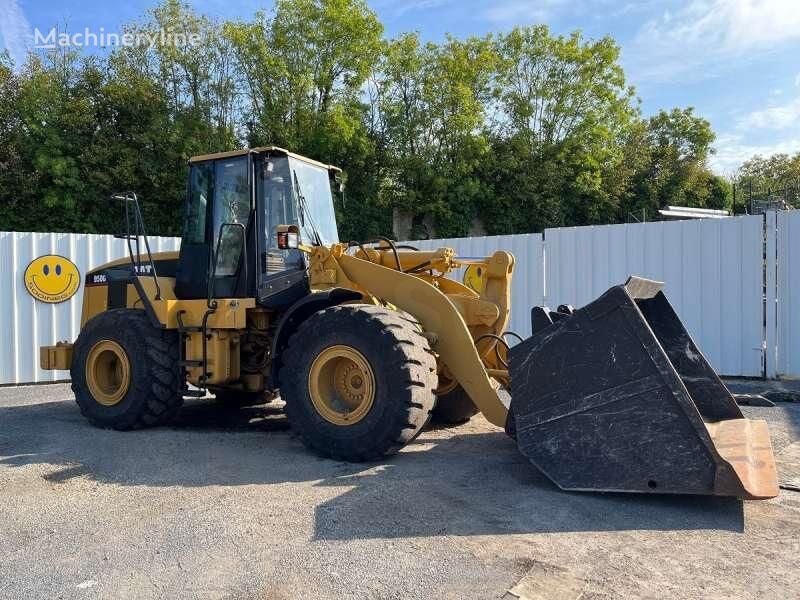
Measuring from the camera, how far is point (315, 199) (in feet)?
21.9

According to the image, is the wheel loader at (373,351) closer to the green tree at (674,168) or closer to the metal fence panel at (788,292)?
the metal fence panel at (788,292)

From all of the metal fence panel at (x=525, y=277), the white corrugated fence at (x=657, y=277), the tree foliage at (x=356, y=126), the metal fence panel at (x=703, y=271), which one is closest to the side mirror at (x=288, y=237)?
the metal fence panel at (x=525, y=277)

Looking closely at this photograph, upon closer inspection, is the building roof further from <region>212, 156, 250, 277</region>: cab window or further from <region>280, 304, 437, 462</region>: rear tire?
<region>280, 304, 437, 462</region>: rear tire

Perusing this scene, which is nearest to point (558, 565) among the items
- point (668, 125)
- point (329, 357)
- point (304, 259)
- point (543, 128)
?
point (329, 357)

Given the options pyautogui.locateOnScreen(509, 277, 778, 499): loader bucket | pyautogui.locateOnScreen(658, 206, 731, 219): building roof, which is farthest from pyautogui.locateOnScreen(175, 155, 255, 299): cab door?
pyautogui.locateOnScreen(658, 206, 731, 219): building roof

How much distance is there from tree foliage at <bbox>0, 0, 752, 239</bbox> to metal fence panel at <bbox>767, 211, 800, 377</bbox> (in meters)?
15.3

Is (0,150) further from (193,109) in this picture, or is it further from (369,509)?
(369,509)

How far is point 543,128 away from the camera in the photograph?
1155 inches

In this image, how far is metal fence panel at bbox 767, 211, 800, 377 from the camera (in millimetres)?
8977

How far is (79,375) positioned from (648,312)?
5484 millimetres

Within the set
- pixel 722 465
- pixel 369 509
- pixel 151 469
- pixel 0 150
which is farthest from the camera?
pixel 0 150

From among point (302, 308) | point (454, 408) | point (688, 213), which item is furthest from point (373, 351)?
point (688, 213)

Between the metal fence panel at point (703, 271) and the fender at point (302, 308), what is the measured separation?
19.4 feet

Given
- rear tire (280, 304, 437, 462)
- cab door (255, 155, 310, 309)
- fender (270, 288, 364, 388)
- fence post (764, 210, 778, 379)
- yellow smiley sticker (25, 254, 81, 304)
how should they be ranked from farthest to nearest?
yellow smiley sticker (25, 254, 81, 304) < fence post (764, 210, 778, 379) < cab door (255, 155, 310, 309) < fender (270, 288, 364, 388) < rear tire (280, 304, 437, 462)
